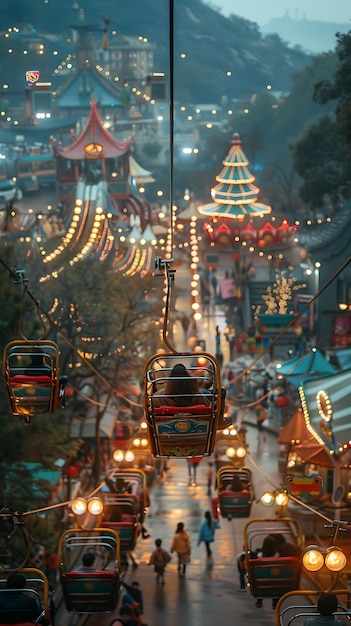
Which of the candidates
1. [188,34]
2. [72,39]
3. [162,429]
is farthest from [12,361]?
[188,34]

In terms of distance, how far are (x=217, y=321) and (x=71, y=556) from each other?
94.6 feet

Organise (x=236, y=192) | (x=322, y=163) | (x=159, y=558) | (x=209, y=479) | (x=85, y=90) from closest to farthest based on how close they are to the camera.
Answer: (x=159, y=558) → (x=209, y=479) → (x=322, y=163) → (x=236, y=192) → (x=85, y=90)

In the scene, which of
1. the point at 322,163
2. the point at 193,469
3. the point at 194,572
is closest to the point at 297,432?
the point at 194,572

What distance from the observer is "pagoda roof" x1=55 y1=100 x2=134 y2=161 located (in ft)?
248

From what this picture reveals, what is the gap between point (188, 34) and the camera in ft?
533

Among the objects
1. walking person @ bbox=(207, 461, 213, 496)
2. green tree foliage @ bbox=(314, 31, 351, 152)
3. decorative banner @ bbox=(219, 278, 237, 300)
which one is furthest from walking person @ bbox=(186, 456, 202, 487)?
decorative banner @ bbox=(219, 278, 237, 300)

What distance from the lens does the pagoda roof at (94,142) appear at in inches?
2977

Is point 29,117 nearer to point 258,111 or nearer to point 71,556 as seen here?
point 258,111

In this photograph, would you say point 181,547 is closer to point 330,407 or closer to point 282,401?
point 330,407

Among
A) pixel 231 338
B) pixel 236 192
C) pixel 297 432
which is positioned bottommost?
pixel 231 338

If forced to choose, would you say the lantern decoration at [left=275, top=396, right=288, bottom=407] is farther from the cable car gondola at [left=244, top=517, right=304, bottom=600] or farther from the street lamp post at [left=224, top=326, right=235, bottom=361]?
the cable car gondola at [left=244, top=517, right=304, bottom=600]

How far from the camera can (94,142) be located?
3002 inches

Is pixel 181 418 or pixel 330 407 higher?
pixel 181 418

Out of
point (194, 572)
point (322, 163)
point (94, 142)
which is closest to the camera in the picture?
point (194, 572)
